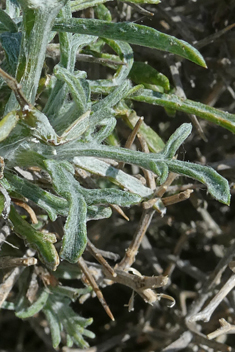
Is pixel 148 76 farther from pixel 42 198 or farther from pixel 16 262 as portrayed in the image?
pixel 16 262

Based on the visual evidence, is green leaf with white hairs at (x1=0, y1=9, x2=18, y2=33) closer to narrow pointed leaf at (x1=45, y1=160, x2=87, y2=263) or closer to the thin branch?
narrow pointed leaf at (x1=45, y1=160, x2=87, y2=263)

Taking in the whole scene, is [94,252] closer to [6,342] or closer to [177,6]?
[6,342]

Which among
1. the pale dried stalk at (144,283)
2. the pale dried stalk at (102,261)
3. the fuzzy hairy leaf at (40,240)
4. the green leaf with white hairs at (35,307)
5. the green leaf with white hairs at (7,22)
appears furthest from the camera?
the green leaf with white hairs at (35,307)

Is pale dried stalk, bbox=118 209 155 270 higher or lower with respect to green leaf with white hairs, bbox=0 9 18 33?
lower

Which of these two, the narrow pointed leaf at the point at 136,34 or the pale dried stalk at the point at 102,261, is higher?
the narrow pointed leaf at the point at 136,34

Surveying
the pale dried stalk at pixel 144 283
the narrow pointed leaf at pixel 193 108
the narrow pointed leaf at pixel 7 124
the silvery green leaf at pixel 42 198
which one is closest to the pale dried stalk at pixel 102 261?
the pale dried stalk at pixel 144 283

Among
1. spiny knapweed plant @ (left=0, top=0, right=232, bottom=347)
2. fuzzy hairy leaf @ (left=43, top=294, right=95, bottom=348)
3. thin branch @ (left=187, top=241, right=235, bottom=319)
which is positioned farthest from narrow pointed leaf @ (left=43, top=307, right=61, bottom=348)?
thin branch @ (left=187, top=241, right=235, bottom=319)

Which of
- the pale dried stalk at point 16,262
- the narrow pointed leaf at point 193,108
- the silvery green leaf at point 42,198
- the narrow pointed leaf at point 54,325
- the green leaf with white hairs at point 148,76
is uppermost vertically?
the green leaf with white hairs at point 148,76

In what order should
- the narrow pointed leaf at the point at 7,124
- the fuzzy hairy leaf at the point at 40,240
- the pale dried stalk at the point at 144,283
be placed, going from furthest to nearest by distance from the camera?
the pale dried stalk at the point at 144,283 → the fuzzy hairy leaf at the point at 40,240 → the narrow pointed leaf at the point at 7,124

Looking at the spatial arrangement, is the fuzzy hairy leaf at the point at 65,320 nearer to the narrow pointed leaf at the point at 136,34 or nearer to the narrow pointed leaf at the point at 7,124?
the narrow pointed leaf at the point at 7,124

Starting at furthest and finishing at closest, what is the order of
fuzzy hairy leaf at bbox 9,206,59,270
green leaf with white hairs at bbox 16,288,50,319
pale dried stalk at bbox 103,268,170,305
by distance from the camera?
1. green leaf with white hairs at bbox 16,288,50,319
2. pale dried stalk at bbox 103,268,170,305
3. fuzzy hairy leaf at bbox 9,206,59,270

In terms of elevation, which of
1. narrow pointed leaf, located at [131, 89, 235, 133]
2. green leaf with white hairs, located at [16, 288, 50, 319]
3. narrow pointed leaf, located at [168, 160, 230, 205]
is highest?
narrow pointed leaf, located at [131, 89, 235, 133]

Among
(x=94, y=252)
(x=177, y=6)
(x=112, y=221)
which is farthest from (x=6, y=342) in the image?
(x=177, y=6)
